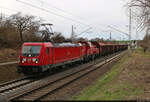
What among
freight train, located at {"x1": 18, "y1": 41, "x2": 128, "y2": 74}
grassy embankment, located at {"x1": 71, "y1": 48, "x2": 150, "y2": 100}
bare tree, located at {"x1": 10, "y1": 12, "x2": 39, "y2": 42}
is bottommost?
grassy embankment, located at {"x1": 71, "y1": 48, "x2": 150, "y2": 100}

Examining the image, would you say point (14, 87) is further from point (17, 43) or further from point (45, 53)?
point (17, 43)

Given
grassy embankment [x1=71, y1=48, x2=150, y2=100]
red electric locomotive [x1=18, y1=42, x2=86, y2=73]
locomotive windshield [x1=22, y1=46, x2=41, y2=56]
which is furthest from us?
locomotive windshield [x1=22, y1=46, x2=41, y2=56]

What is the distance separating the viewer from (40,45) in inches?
585

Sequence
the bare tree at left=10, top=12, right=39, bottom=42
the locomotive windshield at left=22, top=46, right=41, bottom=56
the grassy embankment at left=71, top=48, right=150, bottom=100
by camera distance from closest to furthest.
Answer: the grassy embankment at left=71, top=48, right=150, bottom=100 < the locomotive windshield at left=22, top=46, right=41, bottom=56 < the bare tree at left=10, top=12, right=39, bottom=42

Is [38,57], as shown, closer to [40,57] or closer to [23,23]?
[40,57]

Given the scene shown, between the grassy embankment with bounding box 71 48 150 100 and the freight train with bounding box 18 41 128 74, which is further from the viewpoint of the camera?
the freight train with bounding box 18 41 128 74

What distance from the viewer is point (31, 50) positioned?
14.9 meters

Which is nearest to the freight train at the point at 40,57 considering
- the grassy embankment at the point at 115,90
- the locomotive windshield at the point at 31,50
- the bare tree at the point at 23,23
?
the locomotive windshield at the point at 31,50

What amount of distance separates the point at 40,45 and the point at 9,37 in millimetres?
20966

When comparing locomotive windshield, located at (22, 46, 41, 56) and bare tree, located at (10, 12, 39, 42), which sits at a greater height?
bare tree, located at (10, 12, 39, 42)

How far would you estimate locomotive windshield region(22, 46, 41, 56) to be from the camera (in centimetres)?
1469

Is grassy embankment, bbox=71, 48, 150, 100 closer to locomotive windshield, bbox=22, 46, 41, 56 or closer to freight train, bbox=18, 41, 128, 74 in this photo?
freight train, bbox=18, 41, 128, 74

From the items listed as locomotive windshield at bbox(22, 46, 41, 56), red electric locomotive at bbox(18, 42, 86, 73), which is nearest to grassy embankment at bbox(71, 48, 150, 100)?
red electric locomotive at bbox(18, 42, 86, 73)

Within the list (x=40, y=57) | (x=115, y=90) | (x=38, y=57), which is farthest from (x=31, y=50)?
(x=115, y=90)
